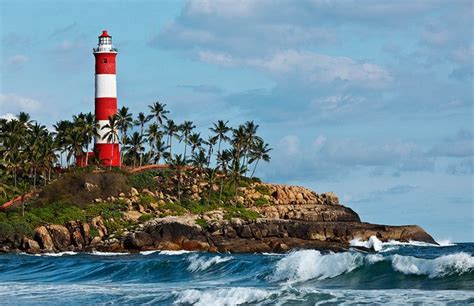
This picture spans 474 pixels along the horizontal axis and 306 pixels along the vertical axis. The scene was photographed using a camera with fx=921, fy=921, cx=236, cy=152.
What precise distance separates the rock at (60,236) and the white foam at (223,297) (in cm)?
3979

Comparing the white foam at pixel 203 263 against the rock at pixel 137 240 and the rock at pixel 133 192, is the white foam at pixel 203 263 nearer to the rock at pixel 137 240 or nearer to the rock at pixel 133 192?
the rock at pixel 137 240

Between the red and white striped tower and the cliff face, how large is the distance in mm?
7307

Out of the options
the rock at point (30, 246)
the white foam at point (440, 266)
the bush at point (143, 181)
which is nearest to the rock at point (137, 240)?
the rock at point (30, 246)

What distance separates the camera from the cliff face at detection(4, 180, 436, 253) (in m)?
67.8

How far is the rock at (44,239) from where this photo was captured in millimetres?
66438

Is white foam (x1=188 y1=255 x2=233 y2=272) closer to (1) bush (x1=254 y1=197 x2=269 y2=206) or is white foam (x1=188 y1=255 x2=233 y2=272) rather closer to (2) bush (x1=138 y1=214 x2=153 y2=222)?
(2) bush (x1=138 y1=214 x2=153 y2=222)

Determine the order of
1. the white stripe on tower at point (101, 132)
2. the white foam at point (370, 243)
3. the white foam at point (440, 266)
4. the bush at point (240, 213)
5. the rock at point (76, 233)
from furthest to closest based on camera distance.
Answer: the white stripe on tower at point (101, 132)
the bush at point (240, 213)
the white foam at point (370, 243)
the rock at point (76, 233)
the white foam at point (440, 266)

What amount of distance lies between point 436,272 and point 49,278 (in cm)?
1844

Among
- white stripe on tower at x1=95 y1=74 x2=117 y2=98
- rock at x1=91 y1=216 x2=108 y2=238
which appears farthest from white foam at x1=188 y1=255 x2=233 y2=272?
white stripe on tower at x1=95 y1=74 x2=117 y2=98

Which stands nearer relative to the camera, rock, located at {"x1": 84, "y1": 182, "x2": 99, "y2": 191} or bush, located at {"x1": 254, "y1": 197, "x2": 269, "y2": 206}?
rock, located at {"x1": 84, "y1": 182, "x2": 99, "y2": 191}

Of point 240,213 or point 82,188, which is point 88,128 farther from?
point 240,213

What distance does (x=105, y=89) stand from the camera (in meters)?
80.9

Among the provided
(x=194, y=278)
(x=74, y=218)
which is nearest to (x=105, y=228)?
(x=74, y=218)

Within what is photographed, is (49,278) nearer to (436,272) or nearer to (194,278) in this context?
(194,278)
